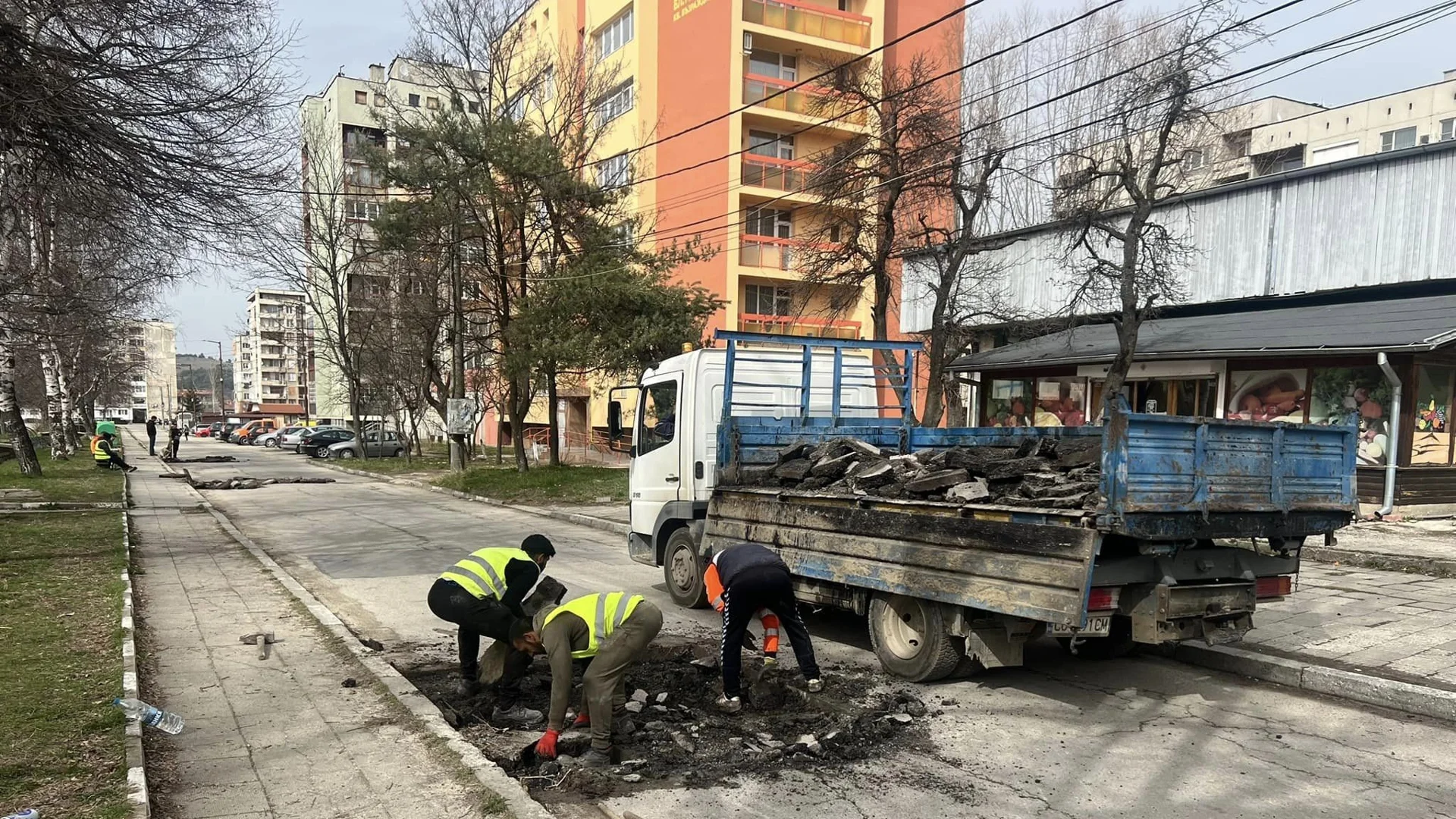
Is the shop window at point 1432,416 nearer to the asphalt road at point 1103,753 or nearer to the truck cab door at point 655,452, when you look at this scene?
the asphalt road at point 1103,753

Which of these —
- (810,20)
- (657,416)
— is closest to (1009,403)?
(657,416)

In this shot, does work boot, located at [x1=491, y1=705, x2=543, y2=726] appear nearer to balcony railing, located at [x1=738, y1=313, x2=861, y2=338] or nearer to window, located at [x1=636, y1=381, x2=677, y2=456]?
window, located at [x1=636, y1=381, x2=677, y2=456]

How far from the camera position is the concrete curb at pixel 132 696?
11.9 feet

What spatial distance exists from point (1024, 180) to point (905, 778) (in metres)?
25.3

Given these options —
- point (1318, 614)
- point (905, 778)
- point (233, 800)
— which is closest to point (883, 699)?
point (905, 778)

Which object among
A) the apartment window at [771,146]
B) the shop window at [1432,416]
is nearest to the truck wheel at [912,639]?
the shop window at [1432,416]

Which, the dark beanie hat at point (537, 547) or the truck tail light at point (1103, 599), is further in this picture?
the dark beanie hat at point (537, 547)

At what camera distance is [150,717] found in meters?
4.57

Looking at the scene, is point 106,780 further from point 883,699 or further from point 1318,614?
point 1318,614

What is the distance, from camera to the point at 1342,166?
16094 mm

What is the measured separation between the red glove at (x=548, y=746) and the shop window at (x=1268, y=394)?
1454 cm

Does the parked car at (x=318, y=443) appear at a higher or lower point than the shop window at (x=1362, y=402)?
lower

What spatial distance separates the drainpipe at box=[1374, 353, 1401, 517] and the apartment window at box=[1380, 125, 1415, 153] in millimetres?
31092

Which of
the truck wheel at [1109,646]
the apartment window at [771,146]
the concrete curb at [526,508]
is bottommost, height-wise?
the concrete curb at [526,508]
